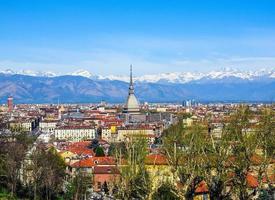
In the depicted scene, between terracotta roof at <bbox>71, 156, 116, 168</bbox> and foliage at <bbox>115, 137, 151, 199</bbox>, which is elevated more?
foliage at <bbox>115, 137, 151, 199</bbox>

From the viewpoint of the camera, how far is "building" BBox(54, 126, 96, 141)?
117m

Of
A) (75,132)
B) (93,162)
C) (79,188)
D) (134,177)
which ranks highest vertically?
(134,177)

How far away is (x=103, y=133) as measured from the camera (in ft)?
371

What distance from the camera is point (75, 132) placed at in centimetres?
11900

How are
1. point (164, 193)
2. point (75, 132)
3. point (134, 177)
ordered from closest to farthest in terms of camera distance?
point (134, 177) < point (164, 193) < point (75, 132)

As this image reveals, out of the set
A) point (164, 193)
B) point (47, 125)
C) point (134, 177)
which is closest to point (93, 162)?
point (164, 193)

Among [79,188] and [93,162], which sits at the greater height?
[79,188]

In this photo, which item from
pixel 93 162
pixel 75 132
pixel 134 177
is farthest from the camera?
pixel 75 132

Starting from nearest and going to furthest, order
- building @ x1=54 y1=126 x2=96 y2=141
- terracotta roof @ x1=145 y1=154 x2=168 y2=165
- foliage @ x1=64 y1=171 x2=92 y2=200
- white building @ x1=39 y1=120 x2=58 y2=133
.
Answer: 1. terracotta roof @ x1=145 y1=154 x2=168 y2=165
2. foliage @ x1=64 y1=171 x2=92 y2=200
3. building @ x1=54 y1=126 x2=96 y2=141
4. white building @ x1=39 y1=120 x2=58 y2=133

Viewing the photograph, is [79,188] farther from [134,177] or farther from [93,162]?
[93,162]

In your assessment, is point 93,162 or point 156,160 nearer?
point 156,160

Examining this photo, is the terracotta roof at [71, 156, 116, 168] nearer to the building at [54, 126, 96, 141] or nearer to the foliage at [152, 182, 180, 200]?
the foliage at [152, 182, 180, 200]

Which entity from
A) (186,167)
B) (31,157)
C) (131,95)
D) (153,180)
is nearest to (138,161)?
(153,180)

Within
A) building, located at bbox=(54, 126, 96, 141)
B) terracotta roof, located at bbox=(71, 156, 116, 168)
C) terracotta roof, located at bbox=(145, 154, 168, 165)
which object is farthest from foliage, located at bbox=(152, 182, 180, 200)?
building, located at bbox=(54, 126, 96, 141)
